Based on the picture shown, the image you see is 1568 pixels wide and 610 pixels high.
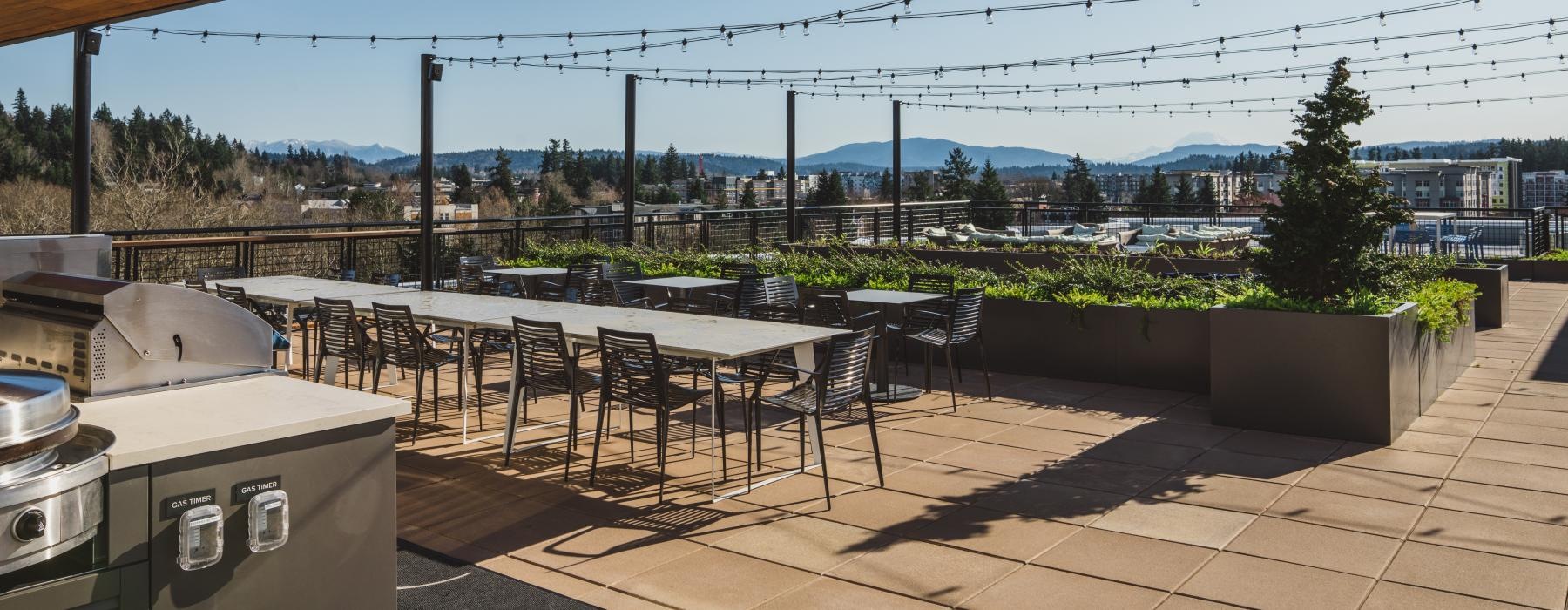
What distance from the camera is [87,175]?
8.65m

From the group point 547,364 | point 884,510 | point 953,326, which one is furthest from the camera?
point 953,326

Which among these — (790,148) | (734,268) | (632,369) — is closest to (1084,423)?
(632,369)

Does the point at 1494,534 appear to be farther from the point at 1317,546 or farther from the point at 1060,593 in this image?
the point at 1060,593

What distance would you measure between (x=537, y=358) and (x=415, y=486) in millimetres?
784

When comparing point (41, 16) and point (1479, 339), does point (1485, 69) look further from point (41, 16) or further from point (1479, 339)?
point (41, 16)

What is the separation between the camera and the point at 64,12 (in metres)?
4.38

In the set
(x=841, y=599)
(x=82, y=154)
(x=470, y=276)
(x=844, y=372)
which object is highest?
(x=82, y=154)

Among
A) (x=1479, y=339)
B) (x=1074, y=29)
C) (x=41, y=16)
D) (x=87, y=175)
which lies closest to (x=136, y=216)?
(x=87, y=175)

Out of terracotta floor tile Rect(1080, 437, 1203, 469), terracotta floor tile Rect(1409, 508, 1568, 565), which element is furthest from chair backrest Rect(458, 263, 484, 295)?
terracotta floor tile Rect(1409, 508, 1568, 565)

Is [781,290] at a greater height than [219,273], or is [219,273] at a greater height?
[219,273]

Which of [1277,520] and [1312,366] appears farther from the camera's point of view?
[1312,366]

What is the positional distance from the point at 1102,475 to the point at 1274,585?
148 cm

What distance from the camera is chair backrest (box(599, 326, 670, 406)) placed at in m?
4.69

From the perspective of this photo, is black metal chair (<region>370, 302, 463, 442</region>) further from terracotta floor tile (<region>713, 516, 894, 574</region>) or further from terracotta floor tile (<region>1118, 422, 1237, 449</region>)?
terracotta floor tile (<region>1118, 422, 1237, 449</region>)
